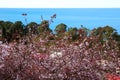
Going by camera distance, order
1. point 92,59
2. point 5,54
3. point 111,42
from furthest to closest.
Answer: point 111,42, point 92,59, point 5,54

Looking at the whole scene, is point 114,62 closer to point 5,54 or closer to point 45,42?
point 45,42

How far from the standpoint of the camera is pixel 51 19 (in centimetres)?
670

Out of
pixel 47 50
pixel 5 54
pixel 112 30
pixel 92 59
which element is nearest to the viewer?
pixel 5 54

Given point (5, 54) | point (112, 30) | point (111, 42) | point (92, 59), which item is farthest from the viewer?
point (112, 30)

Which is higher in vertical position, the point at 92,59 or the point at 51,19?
the point at 51,19

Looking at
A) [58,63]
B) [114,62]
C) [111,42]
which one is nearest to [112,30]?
[111,42]

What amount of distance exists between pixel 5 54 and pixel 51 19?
1232 millimetres

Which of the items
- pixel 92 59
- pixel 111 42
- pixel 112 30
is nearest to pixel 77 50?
pixel 92 59

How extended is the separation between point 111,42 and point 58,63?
287 cm

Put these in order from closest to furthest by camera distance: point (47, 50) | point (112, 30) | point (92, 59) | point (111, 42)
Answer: point (92, 59) < point (47, 50) < point (111, 42) < point (112, 30)

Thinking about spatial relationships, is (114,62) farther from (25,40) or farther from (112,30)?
(112,30)

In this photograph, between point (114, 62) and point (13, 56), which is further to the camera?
point (114, 62)

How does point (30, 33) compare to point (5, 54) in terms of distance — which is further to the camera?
point (30, 33)

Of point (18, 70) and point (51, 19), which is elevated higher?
point (51, 19)
